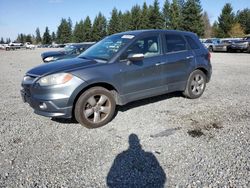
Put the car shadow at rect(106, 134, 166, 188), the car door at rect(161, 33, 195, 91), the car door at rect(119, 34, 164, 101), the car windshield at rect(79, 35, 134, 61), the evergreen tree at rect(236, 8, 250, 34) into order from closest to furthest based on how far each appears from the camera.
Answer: the car shadow at rect(106, 134, 166, 188)
the car door at rect(119, 34, 164, 101)
the car windshield at rect(79, 35, 134, 61)
the car door at rect(161, 33, 195, 91)
the evergreen tree at rect(236, 8, 250, 34)

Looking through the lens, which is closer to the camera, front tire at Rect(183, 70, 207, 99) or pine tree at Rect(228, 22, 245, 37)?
front tire at Rect(183, 70, 207, 99)

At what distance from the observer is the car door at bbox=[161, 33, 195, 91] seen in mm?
6156

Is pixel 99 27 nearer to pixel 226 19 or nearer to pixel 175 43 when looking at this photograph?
pixel 226 19

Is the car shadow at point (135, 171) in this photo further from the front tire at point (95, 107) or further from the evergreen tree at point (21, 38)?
the evergreen tree at point (21, 38)

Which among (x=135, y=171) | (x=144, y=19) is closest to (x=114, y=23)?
(x=144, y=19)

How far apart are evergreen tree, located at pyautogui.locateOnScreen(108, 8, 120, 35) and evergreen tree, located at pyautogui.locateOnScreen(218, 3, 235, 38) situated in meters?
28.8

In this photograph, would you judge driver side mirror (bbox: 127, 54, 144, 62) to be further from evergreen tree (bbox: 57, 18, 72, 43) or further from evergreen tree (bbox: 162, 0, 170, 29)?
evergreen tree (bbox: 57, 18, 72, 43)

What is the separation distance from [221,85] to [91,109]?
5.64 m

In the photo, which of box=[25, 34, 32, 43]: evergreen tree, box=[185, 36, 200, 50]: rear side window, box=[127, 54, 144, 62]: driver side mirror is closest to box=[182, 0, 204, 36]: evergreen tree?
box=[185, 36, 200, 50]: rear side window

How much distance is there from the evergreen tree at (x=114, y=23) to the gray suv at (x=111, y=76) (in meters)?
72.3

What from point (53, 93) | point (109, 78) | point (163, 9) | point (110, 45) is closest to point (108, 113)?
point (109, 78)

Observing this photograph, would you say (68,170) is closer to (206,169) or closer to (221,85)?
(206,169)

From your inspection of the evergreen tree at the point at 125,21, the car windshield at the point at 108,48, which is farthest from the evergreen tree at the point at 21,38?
the car windshield at the point at 108,48

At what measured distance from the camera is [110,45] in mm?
5910
